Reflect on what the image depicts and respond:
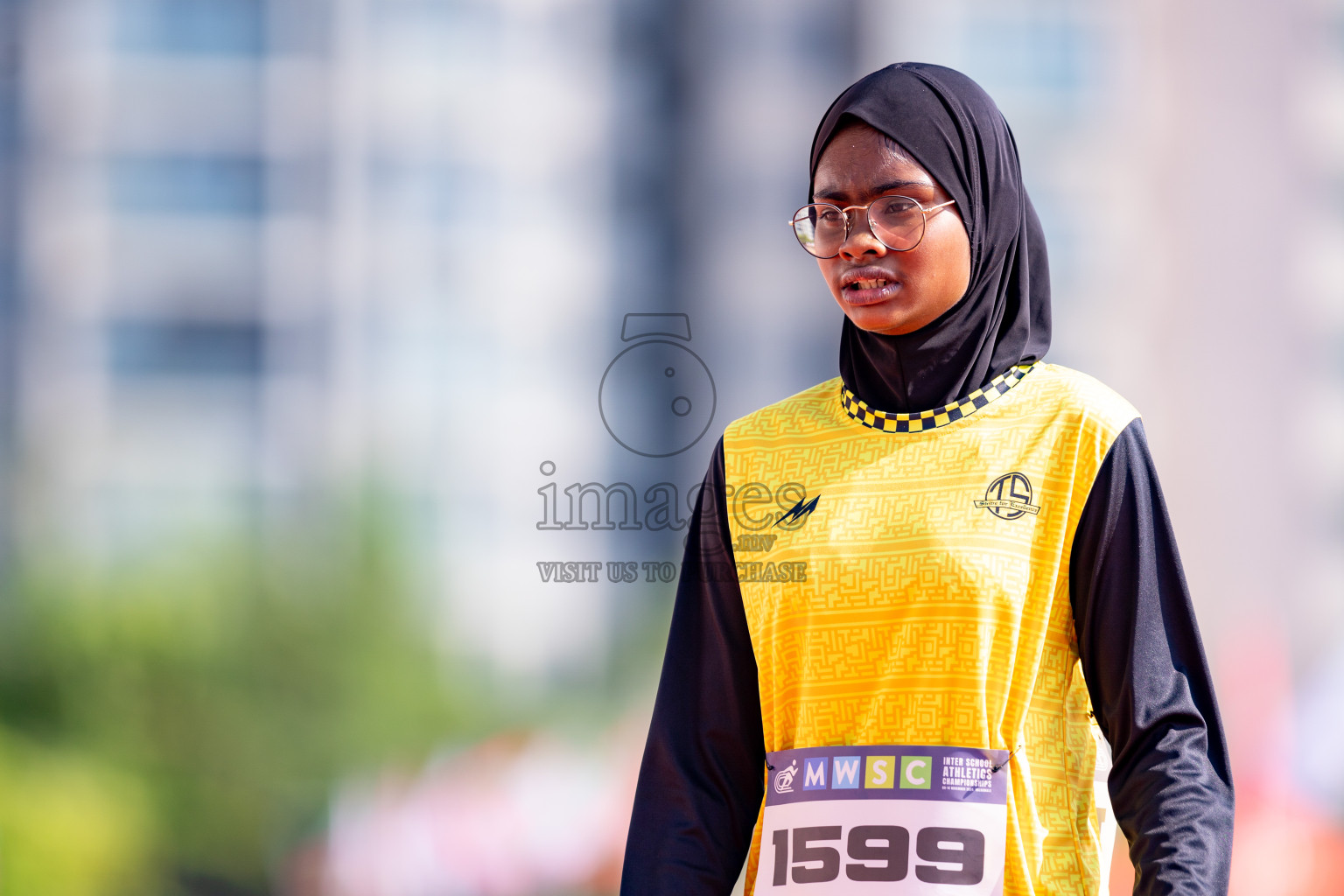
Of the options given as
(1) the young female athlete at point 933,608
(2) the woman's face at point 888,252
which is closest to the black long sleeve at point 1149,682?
(1) the young female athlete at point 933,608

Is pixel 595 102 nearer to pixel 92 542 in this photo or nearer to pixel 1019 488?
pixel 92 542

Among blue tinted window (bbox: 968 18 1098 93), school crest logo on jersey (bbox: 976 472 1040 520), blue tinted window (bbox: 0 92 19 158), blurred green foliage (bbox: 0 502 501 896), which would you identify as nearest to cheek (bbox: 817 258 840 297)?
school crest logo on jersey (bbox: 976 472 1040 520)

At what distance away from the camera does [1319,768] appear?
1811cm

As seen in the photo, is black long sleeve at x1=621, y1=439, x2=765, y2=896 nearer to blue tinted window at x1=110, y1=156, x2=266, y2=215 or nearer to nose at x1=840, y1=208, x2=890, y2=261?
nose at x1=840, y1=208, x2=890, y2=261

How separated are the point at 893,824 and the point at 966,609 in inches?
8.0

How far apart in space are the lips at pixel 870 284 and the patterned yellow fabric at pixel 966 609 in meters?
0.14

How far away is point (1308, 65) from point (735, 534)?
1709 inches

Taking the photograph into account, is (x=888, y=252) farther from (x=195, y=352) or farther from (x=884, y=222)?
(x=195, y=352)

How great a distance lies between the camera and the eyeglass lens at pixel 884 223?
154 cm

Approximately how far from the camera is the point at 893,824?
145 centimetres

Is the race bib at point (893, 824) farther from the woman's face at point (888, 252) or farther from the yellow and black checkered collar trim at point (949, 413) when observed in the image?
the woman's face at point (888, 252)

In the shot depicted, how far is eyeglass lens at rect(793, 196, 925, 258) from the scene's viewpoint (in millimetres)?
1539

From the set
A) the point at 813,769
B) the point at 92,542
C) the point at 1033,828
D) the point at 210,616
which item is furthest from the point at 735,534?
the point at 92,542

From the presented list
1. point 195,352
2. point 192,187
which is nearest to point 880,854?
point 195,352
